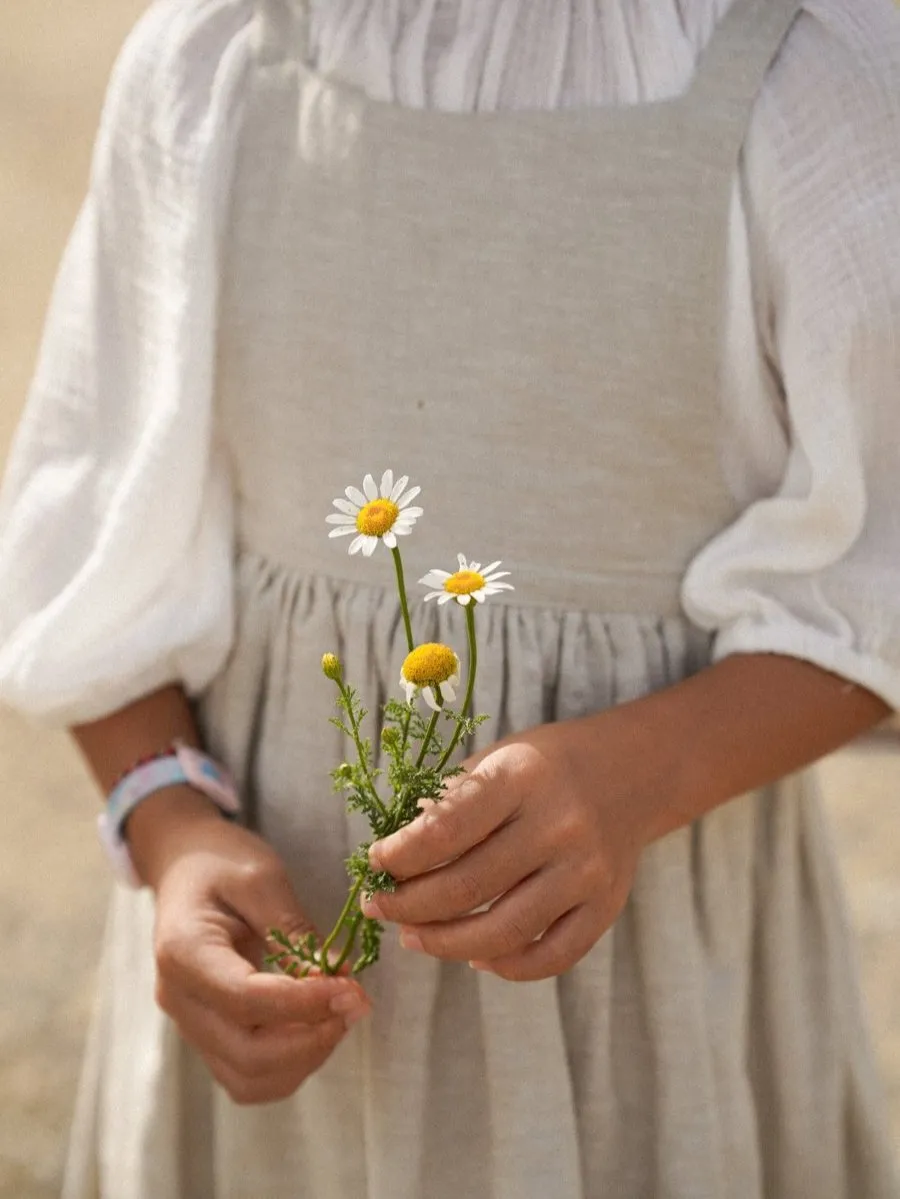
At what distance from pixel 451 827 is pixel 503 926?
7 cm

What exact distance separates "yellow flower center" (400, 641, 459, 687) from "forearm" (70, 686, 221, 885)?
0.30m

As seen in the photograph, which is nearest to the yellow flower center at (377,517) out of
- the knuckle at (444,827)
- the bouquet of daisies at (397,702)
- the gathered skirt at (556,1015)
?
the bouquet of daisies at (397,702)

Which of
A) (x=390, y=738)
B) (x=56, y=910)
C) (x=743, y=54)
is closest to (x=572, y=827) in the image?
(x=390, y=738)

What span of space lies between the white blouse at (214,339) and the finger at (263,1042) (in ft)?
0.59

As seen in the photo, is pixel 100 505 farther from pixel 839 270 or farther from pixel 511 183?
pixel 839 270

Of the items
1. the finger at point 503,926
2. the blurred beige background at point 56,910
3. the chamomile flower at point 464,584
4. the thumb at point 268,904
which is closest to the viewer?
the chamomile flower at point 464,584

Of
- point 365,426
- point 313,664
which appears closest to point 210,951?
point 313,664

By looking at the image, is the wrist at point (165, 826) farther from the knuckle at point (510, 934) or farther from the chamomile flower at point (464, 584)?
the chamomile flower at point (464, 584)

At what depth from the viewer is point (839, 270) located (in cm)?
67

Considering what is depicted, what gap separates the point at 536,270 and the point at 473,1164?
45 cm

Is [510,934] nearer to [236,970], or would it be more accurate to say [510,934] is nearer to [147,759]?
[236,970]

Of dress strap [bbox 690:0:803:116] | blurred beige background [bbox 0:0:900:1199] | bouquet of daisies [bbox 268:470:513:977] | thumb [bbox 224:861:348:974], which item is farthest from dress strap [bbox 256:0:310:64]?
blurred beige background [bbox 0:0:900:1199]

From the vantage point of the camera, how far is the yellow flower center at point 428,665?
500mm

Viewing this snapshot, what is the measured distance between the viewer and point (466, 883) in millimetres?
601
